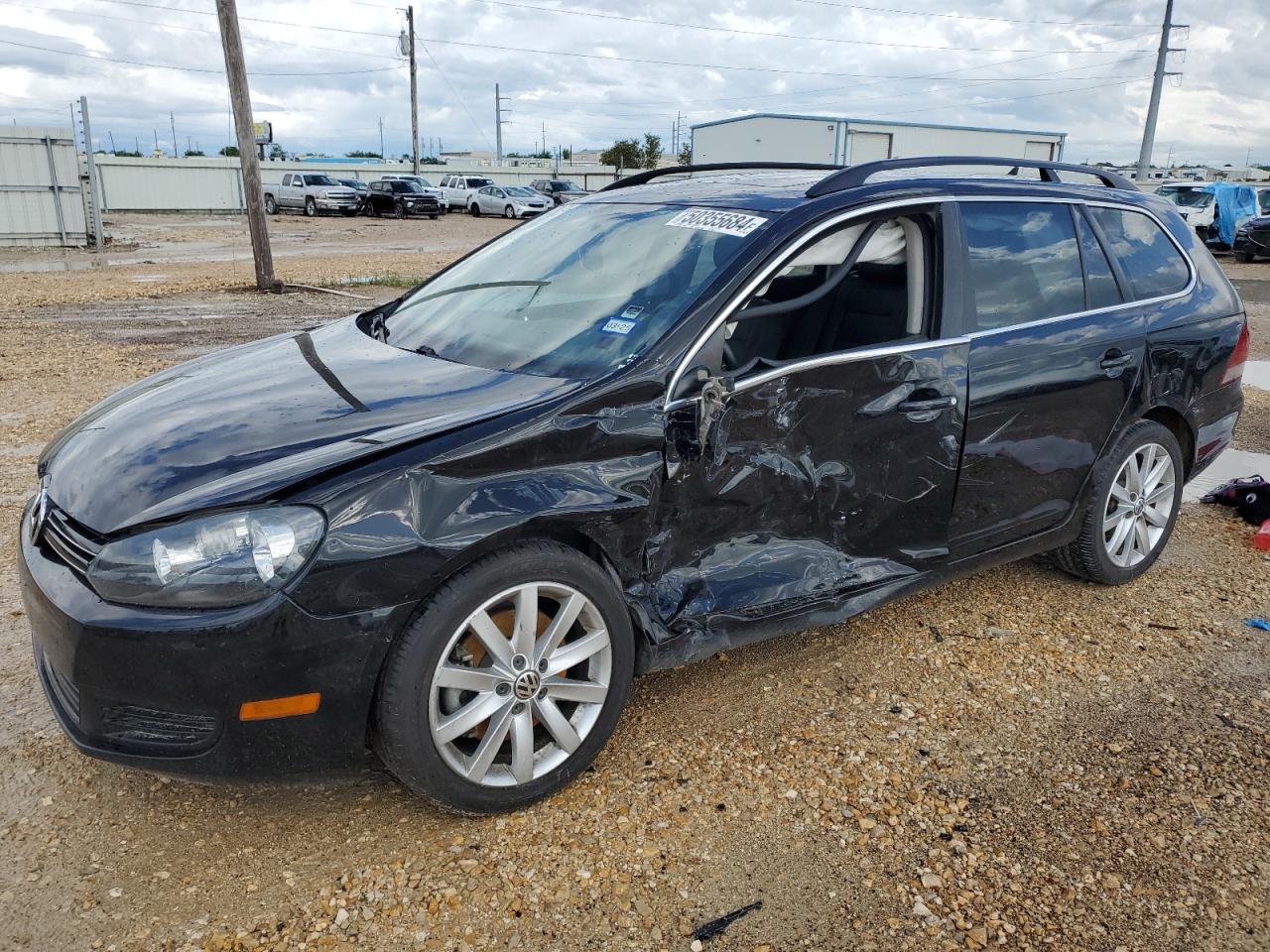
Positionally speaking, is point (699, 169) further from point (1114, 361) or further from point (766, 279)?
point (1114, 361)

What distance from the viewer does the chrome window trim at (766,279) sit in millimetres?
2947

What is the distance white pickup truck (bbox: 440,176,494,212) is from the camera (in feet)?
148

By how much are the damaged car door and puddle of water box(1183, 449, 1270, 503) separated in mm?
3237

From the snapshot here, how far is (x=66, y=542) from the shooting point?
2.63m

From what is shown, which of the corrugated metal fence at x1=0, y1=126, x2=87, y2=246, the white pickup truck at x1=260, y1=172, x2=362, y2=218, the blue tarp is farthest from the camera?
the white pickup truck at x1=260, y1=172, x2=362, y2=218

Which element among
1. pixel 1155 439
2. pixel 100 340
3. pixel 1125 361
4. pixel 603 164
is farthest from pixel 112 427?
pixel 603 164

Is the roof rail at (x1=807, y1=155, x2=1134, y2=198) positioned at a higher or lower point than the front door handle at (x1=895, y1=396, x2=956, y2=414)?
higher

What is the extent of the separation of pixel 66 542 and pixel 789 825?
2.11 metres

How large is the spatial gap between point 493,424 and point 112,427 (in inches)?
50.3

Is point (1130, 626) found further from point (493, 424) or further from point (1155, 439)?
point (493, 424)

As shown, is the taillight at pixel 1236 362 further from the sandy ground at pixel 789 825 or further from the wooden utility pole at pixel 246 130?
the wooden utility pole at pixel 246 130

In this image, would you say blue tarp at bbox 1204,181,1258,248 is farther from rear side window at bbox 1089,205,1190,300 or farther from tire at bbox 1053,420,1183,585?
tire at bbox 1053,420,1183,585

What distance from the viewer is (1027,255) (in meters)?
3.88

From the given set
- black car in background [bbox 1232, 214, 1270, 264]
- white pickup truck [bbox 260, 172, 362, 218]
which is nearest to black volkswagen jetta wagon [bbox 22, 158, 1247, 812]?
black car in background [bbox 1232, 214, 1270, 264]
